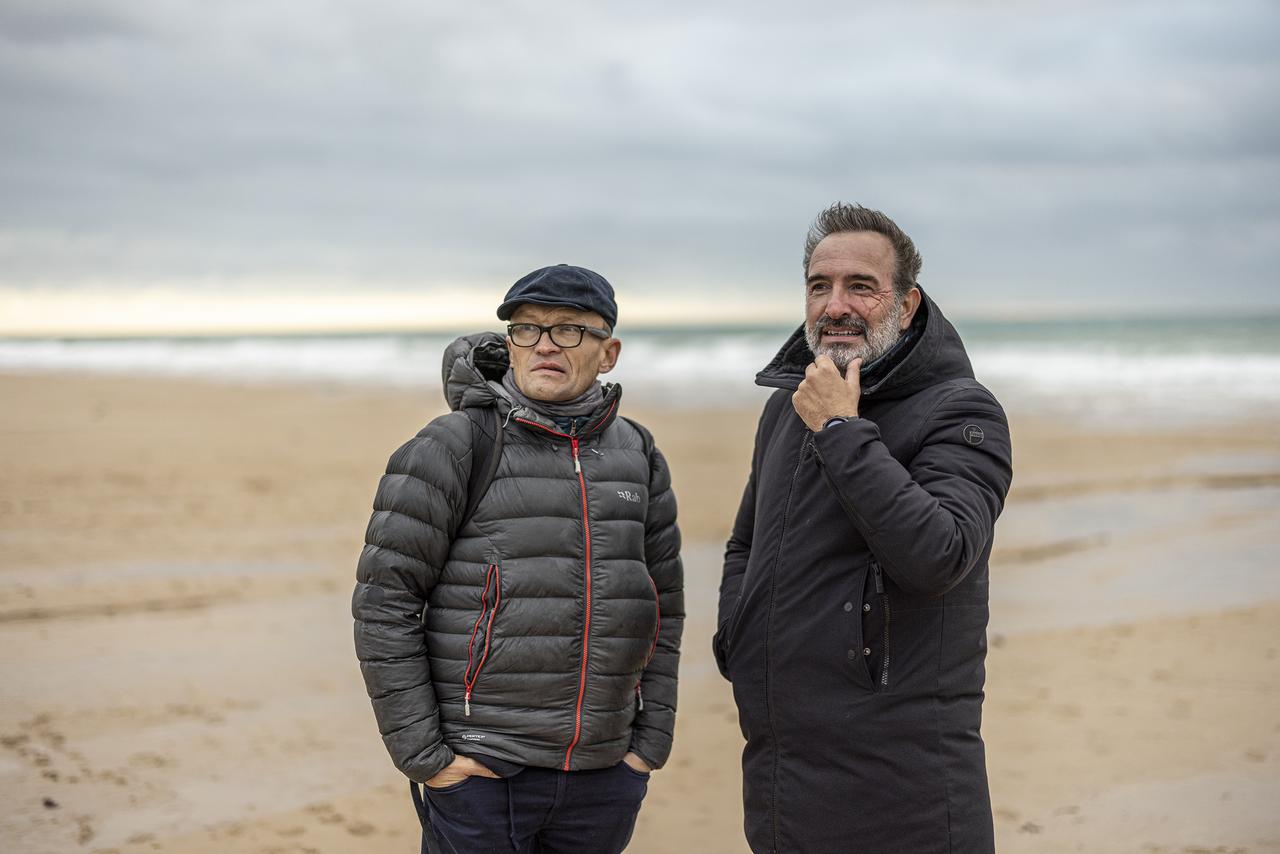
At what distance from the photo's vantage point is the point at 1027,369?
108ft

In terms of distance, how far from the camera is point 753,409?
2031cm

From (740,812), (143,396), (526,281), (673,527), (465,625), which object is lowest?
(740,812)

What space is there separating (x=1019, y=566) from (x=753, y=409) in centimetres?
1182

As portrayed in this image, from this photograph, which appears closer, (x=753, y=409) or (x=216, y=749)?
(x=216, y=749)

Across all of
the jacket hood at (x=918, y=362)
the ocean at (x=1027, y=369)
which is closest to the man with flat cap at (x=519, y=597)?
the jacket hood at (x=918, y=362)

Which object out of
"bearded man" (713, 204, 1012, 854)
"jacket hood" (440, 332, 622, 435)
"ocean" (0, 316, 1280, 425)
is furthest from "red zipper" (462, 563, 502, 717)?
"ocean" (0, 316, 1280, 425)

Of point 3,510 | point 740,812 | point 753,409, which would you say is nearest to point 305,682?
point 740,812

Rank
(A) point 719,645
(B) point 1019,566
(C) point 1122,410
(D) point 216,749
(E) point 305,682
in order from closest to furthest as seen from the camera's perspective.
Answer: (A) point 719,645, (D) point 216,749, (E) point 305,682, (B) point 1019,566, (C) point 1122,410

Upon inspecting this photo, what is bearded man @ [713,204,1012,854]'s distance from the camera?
243cm

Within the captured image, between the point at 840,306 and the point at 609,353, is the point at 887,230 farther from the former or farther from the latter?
the point at 609,353

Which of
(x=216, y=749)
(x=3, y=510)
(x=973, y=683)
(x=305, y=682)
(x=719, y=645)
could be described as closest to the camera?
(x=973, y=683)

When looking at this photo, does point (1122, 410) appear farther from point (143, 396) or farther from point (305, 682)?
point (143, 396)

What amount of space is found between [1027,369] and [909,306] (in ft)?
105

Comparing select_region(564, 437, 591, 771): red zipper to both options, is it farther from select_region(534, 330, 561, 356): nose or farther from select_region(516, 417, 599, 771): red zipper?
select_region(534, 330, 561, 356): nose
